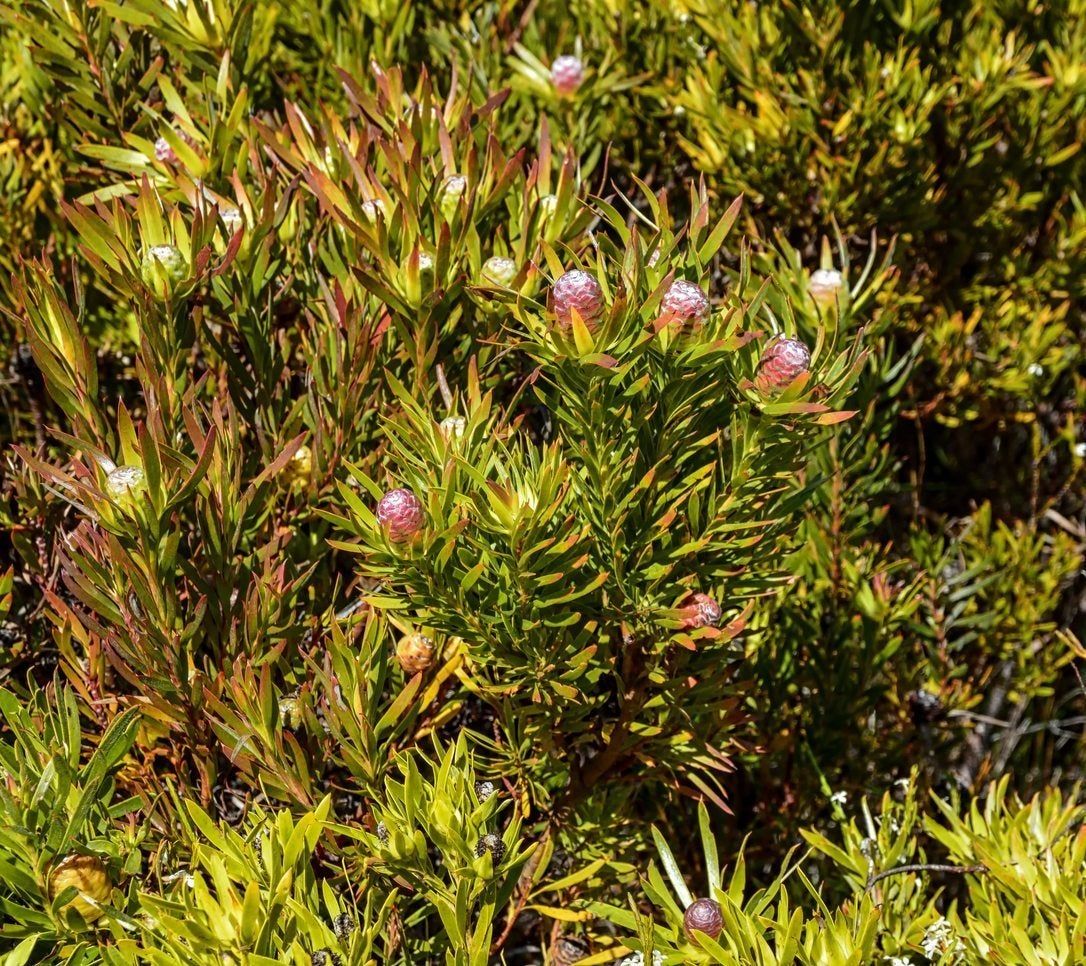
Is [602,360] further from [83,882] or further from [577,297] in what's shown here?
[83,882]

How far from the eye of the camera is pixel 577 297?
2.81 ft

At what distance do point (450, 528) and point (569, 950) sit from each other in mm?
639

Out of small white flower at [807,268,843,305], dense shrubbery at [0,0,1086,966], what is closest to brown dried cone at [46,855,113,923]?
dense shrubbery at [0,0,1086,966]

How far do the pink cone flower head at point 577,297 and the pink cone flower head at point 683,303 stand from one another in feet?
0.19

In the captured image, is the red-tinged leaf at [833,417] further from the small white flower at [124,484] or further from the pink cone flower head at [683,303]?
the small white flower at [124,484]

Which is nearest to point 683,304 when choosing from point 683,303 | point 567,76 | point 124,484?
point 683,303

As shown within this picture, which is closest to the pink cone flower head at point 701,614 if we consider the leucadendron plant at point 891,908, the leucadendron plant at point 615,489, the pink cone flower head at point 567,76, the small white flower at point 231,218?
the leucadendron plant at point 615,489

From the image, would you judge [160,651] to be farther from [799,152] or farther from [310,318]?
[799,152]

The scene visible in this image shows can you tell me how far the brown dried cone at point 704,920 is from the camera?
2.98ft

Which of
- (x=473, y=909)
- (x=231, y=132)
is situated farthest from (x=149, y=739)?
(x=231, y=132)

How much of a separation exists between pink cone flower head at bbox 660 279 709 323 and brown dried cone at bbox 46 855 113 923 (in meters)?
0.68

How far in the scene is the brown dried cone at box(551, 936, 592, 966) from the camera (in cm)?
123

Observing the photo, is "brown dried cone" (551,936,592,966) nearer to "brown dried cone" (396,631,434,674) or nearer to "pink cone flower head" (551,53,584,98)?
"brown dried cone" (396,631,434,674)

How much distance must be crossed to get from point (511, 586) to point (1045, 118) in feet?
5.58
